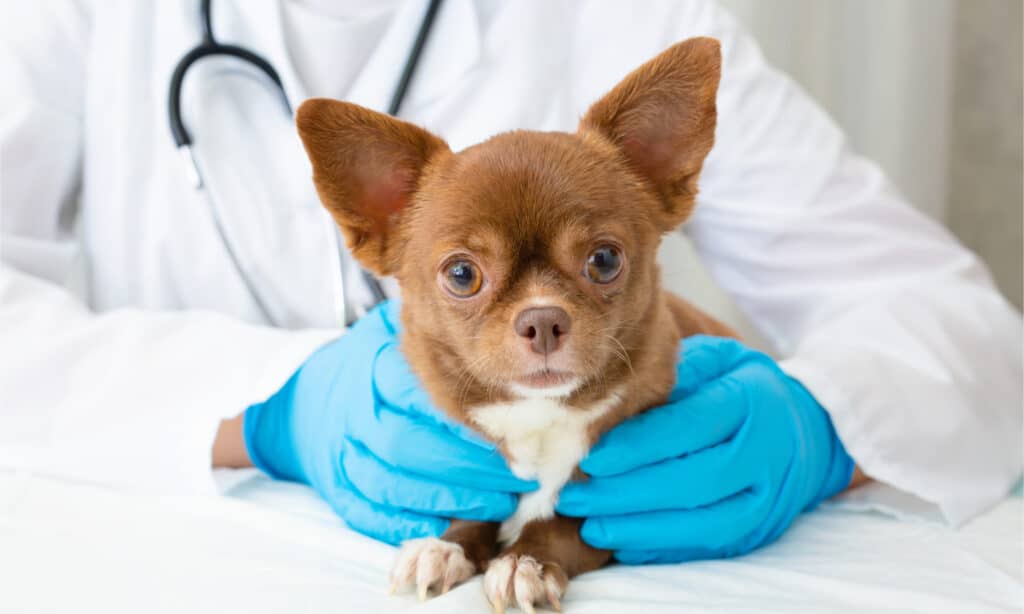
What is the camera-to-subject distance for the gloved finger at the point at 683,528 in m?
1.27

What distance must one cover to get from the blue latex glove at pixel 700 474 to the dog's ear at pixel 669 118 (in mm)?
289

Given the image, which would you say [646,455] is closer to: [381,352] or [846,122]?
[381,352]

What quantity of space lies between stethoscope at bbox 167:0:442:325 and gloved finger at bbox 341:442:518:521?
1.60 feet

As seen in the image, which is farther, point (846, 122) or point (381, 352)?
point (846, 122)

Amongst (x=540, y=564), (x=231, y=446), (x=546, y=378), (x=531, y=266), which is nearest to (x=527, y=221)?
(x=531, y=266)

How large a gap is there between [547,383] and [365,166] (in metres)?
0.41

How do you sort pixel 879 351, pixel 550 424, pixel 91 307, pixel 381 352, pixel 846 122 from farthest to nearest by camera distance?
pixel 846 122
pixel 91 307
pixel 879 351
pixel 381 352
pixel 550 424

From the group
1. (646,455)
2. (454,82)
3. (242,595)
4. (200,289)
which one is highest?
(454,82)

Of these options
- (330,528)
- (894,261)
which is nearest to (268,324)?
(330,528)

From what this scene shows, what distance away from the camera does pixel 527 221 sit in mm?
1146

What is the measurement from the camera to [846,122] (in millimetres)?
3215

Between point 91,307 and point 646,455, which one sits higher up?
point 646,455

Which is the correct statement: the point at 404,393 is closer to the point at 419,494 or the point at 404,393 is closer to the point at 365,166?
the point at 419,494

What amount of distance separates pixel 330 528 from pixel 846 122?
8.40ft
